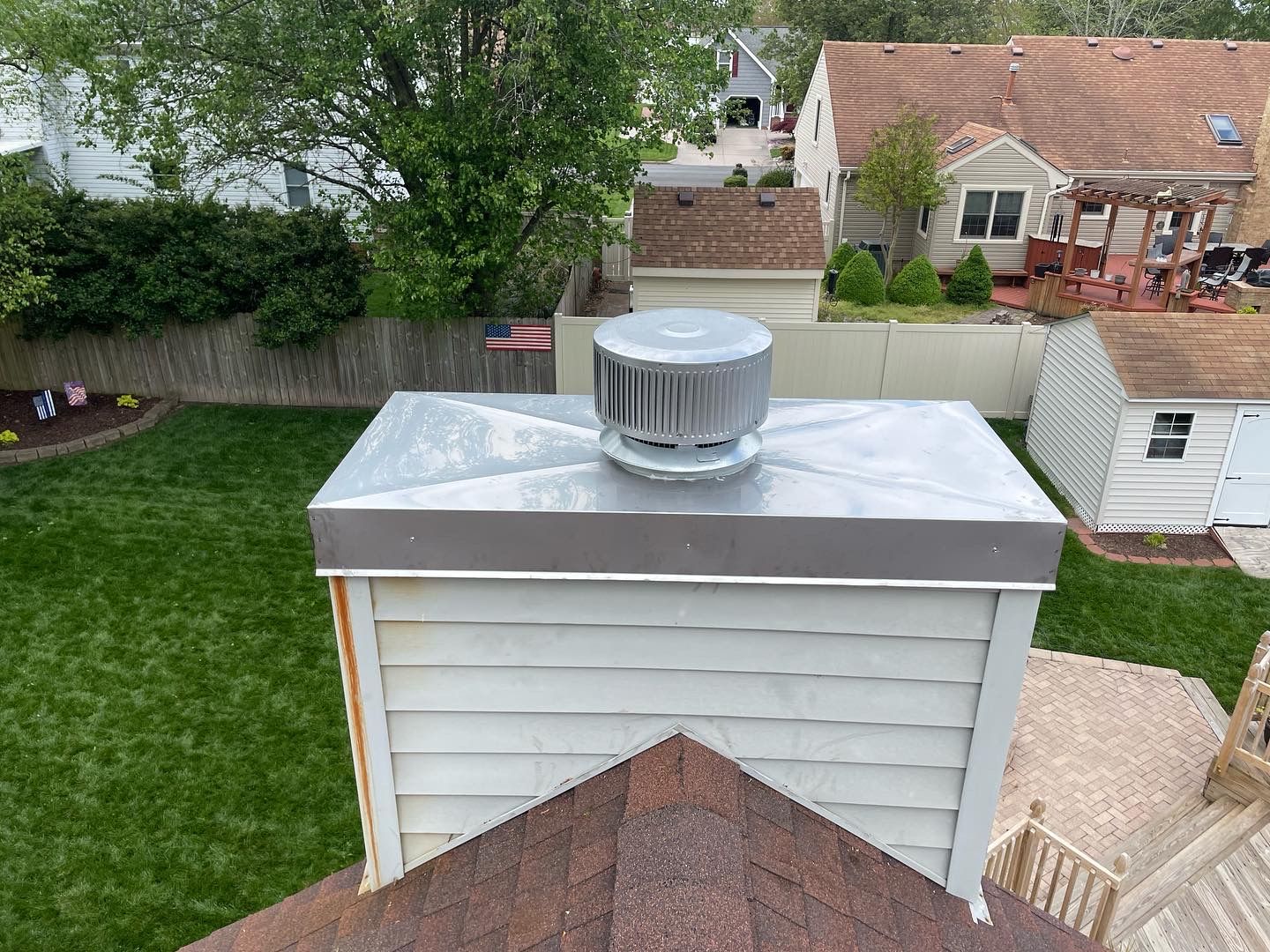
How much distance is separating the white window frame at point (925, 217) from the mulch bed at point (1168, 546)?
458 inches

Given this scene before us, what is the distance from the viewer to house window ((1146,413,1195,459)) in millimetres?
10648

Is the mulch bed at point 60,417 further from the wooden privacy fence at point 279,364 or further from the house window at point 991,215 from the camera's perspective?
the house window at point 991,215

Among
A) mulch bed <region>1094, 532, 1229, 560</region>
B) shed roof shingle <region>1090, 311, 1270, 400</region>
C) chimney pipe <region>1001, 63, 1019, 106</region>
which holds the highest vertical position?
chimney pipe <region>1001, 63, 1019, 106</region>

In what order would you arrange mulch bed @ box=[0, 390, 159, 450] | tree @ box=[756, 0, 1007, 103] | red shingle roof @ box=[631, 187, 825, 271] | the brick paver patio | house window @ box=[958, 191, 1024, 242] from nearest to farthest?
the brick paver patio → mulch bed @ box=[0, 390, 159, 450] → red shingle roof @ box=[631, 187, 825, 271] → house window @ box=[958, 191, 1024, 242] → tree @ box=[756, 0, 1007, 103]

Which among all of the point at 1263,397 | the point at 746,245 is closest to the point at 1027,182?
the point at 746,245

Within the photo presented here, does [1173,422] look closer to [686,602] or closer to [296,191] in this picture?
[686,602]

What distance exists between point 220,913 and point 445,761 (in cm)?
466

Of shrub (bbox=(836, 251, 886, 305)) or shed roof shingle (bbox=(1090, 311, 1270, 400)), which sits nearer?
shed roof shingle (bbox=(1090, 311, 1270, 400))

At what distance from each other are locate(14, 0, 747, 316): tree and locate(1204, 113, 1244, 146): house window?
53.7ft

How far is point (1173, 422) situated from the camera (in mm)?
10680

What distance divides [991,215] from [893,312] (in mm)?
4368

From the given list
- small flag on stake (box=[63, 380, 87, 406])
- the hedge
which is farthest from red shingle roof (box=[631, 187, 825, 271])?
small flag on stake (box=[63, 380, 87, 406])

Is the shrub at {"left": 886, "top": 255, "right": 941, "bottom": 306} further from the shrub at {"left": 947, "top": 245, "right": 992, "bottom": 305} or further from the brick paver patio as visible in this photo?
the brick paver patio

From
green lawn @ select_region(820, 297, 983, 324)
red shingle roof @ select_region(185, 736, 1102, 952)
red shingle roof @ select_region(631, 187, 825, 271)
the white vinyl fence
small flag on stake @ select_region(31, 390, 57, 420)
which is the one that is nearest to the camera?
red shingle roof @ select_region(185, 736, 1102, 952)
